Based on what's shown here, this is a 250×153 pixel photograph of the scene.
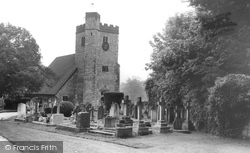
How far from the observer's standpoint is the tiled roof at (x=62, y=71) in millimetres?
37912

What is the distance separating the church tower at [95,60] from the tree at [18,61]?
649cm

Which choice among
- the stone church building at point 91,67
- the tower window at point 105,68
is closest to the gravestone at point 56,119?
the stone church building at point 91,67

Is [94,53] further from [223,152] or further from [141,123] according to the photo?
[223,152]

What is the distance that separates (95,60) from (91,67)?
1128mm

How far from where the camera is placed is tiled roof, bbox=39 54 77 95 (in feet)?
124

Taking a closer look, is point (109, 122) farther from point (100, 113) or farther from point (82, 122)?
point (100, 113)

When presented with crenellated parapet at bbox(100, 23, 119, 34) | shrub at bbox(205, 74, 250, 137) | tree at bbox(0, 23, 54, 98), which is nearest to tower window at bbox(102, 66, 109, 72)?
crenellated parapet at bbox(100, 23, 119, 34)

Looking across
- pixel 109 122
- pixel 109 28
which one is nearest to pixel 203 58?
pixel 109 122

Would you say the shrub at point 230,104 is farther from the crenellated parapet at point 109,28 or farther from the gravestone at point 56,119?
the crenellated parapet at point 109,28

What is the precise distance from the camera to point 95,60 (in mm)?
38094

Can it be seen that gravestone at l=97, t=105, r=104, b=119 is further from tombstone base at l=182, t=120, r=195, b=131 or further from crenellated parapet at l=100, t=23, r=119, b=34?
crenellated parapet at l=100, t=23, r=119, b=34

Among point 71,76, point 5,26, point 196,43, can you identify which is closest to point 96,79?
point 71,76

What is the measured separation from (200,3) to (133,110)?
1164 cm

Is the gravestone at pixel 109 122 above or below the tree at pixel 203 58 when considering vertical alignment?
below
